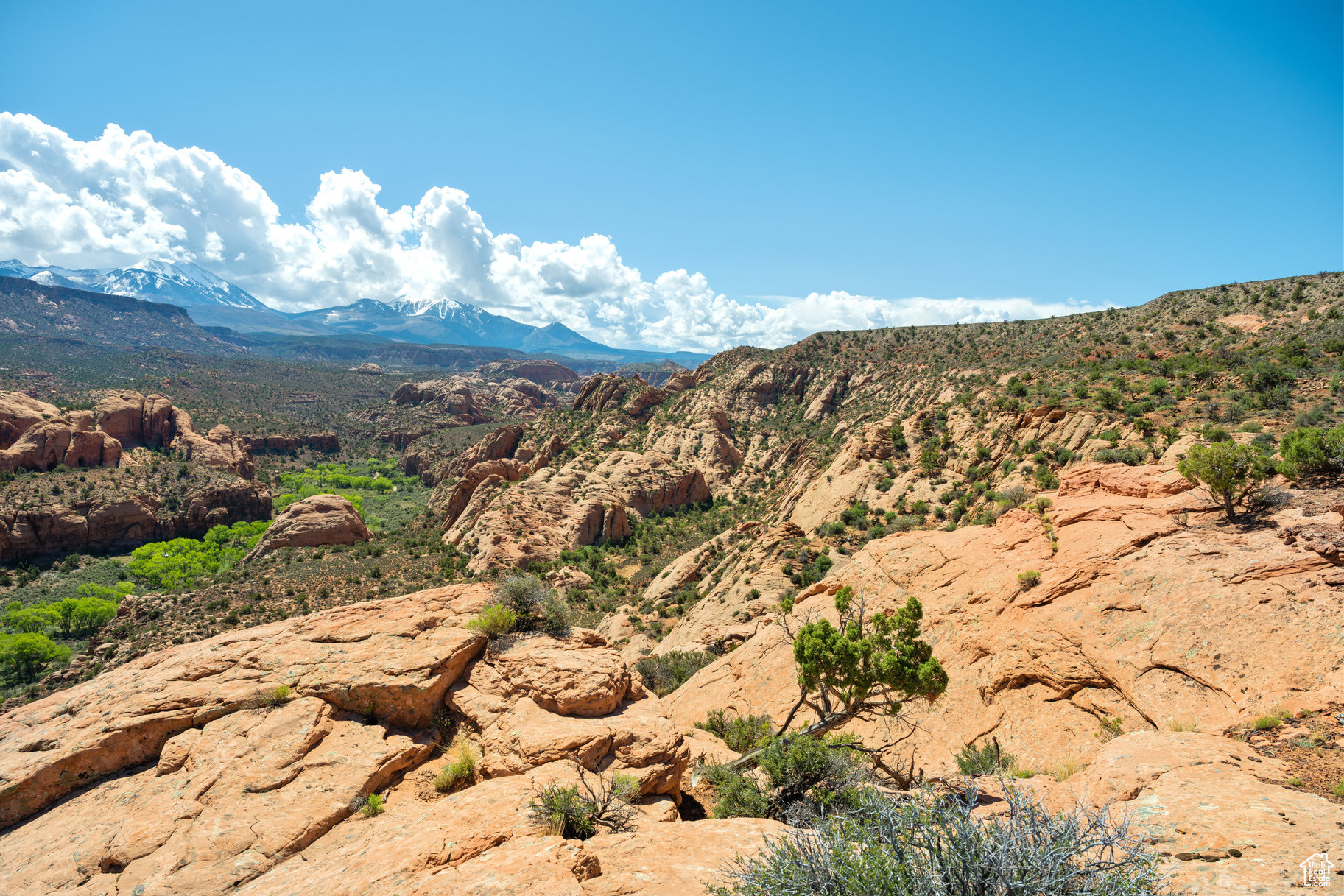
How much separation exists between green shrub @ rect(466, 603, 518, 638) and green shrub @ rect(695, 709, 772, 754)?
7.15 metres

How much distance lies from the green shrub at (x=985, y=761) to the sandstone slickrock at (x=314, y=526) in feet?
178

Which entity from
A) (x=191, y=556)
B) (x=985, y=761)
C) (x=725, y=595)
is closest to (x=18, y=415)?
(x=191, y=556)

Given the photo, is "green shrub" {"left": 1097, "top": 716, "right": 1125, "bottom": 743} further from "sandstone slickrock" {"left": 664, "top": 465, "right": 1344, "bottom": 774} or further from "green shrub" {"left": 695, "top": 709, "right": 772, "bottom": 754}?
"green shrub" {"left": 695, "top": 709, "right": 772, "bottom": 754}

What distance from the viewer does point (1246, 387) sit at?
2319 centimetres

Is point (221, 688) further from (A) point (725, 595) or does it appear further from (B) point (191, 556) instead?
(B) point (191, 556)

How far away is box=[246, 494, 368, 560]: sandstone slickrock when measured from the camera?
155 feet

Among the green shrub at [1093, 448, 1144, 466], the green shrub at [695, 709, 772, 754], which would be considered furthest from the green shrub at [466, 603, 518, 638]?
the green shrub at [1093, 448, 1144, 466]

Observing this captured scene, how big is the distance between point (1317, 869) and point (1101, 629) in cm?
820

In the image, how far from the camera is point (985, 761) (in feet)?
40.1

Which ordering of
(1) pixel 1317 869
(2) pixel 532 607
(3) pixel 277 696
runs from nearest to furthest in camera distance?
(1) pixel 1317 869, (3) pixel 277 696, (2) pixel 532 607

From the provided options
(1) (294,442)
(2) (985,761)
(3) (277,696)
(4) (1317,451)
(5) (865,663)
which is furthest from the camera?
(1) (294,442)

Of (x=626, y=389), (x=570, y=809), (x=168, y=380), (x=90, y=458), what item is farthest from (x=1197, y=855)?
(x=168, y=380)

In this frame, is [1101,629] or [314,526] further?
[314,526]

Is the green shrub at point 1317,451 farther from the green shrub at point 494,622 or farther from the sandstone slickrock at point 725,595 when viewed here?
the green shrub at point 494,622
